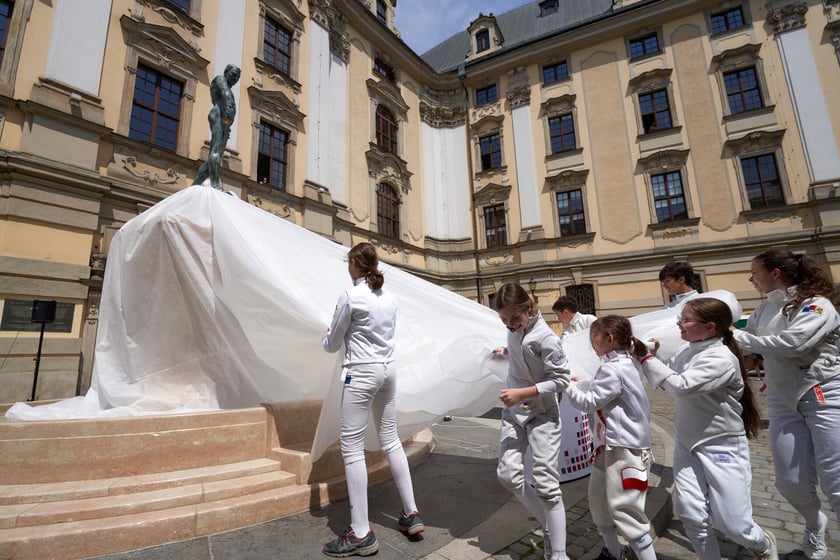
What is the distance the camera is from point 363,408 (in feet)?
8.11

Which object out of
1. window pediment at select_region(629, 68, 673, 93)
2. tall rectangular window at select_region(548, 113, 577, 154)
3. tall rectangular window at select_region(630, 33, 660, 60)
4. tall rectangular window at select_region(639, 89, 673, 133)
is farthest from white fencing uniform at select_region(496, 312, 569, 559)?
tall rectangular window at select_region(630, 33, 660, 60)

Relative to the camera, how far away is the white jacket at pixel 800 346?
2.38 m

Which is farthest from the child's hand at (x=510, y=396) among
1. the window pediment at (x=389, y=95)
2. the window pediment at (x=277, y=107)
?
the window pediment at (x=389, y=95)

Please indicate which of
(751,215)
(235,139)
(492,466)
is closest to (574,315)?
(492,466)

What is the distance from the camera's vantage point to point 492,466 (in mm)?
4145

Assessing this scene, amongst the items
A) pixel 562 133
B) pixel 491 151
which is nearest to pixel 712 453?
pixel 562 133

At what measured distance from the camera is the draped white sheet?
9.86ft

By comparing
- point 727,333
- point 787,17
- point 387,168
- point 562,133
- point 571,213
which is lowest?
point 727,333

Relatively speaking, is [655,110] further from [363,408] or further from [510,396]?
[363,408]

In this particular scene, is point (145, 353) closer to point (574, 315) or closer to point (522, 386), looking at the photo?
point (522, 386)

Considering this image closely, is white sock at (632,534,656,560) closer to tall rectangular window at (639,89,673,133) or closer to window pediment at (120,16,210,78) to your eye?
window pediment at (120,16,210,78)

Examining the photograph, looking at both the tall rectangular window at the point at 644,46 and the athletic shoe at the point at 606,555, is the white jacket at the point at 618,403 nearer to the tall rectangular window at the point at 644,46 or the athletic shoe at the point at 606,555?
the athletic shoe at the point at 606,555

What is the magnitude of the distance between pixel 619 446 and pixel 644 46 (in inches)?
834

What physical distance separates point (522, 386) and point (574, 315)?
7.55 feet
